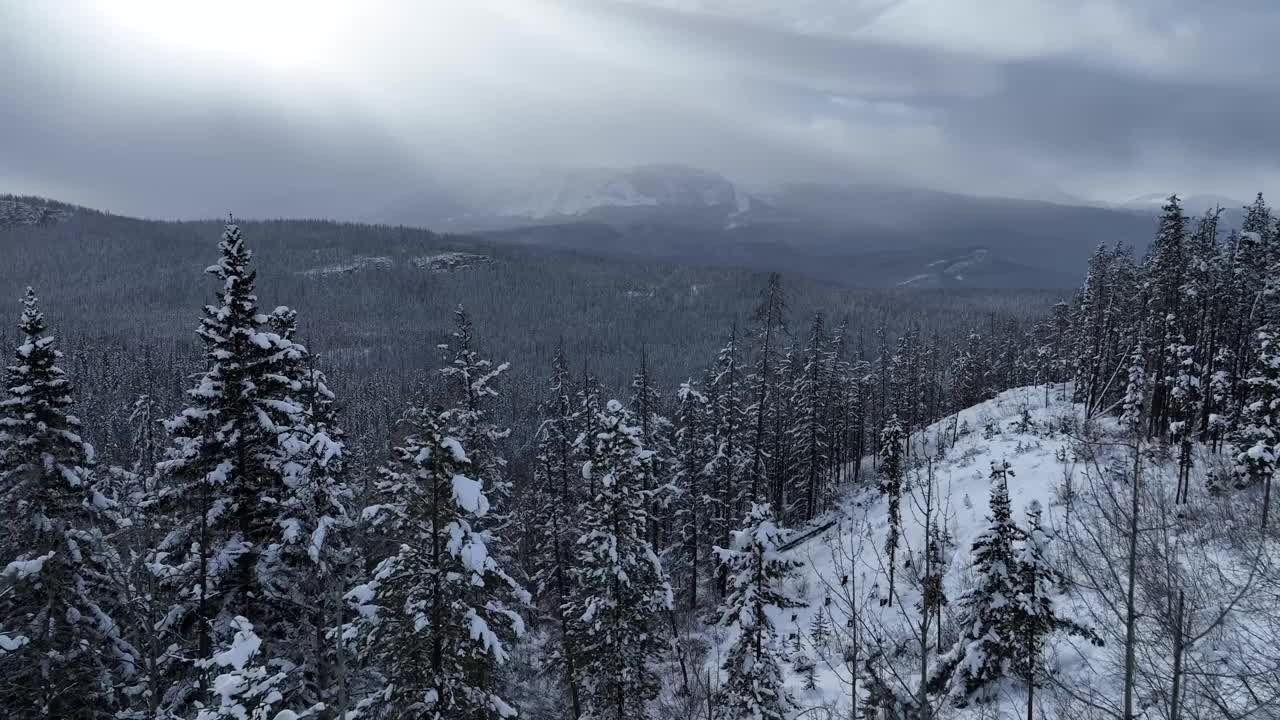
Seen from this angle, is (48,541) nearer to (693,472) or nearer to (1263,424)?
(693,472)

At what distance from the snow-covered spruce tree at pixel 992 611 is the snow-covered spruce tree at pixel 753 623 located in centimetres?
492

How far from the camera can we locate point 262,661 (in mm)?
14102

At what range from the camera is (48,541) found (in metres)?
13.8

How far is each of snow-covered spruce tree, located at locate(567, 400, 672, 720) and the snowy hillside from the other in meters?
3.01

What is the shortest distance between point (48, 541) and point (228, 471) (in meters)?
4.37

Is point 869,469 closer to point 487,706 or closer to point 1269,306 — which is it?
point 1269,306

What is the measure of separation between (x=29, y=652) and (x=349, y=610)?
6.25 meters

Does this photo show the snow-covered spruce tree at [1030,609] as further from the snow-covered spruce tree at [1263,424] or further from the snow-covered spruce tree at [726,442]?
the snow-covered spruce tree at [726,442]

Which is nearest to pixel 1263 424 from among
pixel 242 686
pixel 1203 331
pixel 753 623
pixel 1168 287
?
pixel 1168 287

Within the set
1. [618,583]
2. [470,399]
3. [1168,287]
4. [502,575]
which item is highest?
[1168,287]

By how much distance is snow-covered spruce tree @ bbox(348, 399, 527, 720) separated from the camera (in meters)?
13.4

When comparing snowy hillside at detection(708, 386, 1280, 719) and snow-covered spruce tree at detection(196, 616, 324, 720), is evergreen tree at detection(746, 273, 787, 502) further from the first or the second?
snow-covered spruce tree at detection(196, 616, 324, 720)

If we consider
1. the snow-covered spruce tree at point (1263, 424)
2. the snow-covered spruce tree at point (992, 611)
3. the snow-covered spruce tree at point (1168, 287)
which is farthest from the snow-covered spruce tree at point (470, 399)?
the snow-covered spruce tree at point (1168, 287)

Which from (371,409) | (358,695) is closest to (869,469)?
(358,695)
